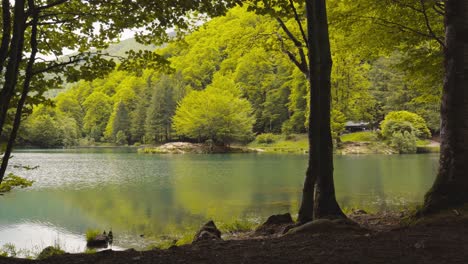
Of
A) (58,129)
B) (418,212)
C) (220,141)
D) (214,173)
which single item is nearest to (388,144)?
(220,141)

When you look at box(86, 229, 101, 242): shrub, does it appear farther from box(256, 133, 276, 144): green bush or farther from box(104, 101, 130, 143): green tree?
box(104, 101, 130, 143): green tree

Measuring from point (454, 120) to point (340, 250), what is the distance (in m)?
3.16

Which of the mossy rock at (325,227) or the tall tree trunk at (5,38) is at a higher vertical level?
the tall tree trunk at (5,38)

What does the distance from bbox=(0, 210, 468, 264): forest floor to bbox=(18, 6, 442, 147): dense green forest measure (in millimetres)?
7456

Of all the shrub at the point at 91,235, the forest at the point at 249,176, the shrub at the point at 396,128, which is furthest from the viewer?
the shrub at the point at 396,128

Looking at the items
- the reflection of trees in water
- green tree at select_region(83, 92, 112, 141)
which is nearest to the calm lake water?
the reflection of trees in water

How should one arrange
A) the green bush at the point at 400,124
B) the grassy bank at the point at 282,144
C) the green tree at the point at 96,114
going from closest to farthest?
the green bush at the point at 400,124
the grassy bank at the point at 282,144
the green tree at the point at 96,114

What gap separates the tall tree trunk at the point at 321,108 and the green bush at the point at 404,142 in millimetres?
44973

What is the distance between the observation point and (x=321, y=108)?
783 cm

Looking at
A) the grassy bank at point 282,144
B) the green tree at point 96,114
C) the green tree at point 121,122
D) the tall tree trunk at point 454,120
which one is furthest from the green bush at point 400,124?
the green tree at point 96,114

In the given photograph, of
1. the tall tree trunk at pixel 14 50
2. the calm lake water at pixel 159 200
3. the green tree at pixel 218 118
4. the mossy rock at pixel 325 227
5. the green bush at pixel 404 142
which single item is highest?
the green tree at pixel 218 118

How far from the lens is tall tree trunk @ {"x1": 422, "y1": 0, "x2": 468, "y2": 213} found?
19.7ft

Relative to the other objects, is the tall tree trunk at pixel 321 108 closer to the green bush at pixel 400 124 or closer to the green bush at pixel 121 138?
the green bush at pixel 400 124

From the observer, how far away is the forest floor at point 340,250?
13.3ft
